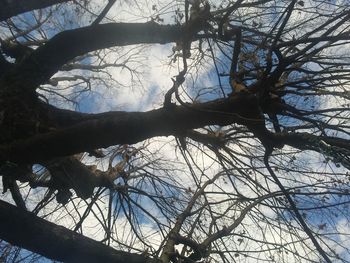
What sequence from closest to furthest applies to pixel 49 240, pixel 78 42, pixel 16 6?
pixel 49 240 < pixel 16 6 < pixel 78 42

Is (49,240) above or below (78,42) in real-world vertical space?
below

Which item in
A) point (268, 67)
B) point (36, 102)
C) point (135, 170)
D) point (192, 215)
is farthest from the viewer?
point (135, 170)

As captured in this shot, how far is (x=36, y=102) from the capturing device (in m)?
3.50

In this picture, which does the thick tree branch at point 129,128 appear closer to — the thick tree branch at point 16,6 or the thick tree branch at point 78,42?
the thick tree branch at point 78,42

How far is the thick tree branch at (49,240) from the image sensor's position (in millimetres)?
2871

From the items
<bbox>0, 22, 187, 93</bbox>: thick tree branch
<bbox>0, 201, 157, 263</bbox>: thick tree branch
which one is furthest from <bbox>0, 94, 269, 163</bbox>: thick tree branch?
<bbox>0, 22, 187, 93</bbox>: thick tree branch

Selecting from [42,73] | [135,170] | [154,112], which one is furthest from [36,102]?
[135,170]

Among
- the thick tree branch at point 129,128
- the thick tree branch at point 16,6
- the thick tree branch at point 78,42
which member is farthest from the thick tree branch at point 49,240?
the thick tree branch at point 16,6

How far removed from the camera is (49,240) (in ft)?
9.61

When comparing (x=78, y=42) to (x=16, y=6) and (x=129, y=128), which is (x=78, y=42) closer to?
(x=16, y=6)

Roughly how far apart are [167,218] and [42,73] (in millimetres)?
2096

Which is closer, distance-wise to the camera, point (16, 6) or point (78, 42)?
point (16, 6)

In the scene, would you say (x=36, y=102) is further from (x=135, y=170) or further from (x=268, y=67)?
(x=268, y=67)

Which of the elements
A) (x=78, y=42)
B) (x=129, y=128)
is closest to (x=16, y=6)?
(x=78, y=42)
